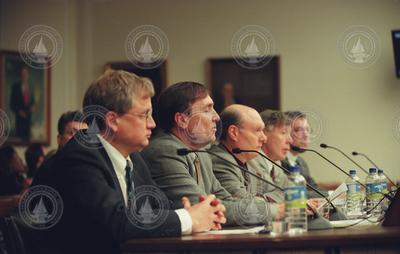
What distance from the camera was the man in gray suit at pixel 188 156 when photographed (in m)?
3.27

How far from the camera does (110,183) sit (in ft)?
8.87

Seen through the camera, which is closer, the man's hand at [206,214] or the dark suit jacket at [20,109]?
the man's hand at [206,214]

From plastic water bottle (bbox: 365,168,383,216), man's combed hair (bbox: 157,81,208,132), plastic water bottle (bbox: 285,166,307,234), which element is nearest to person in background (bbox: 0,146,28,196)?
man's combed hair (bbox: 157,81,208,132)

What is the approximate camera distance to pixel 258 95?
7.91m

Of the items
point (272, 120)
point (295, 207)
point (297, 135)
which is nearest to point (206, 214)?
point (295, 207)

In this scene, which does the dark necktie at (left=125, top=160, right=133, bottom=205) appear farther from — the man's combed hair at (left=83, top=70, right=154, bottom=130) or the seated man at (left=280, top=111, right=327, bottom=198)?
the seated man at (left=280, top=111, right=327, bottom=198)

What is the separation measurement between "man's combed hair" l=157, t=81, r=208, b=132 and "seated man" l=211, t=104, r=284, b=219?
506 mm

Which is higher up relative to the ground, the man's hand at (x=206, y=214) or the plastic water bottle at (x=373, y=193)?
the man's hand at (x=206, y=214)

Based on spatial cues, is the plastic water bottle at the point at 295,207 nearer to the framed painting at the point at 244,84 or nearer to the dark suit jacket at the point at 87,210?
the dark suit jacket at the point at 87,210

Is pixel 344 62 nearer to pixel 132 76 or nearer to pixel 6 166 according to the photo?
pixel 6 166

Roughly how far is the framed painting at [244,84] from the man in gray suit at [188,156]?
4.18 meters

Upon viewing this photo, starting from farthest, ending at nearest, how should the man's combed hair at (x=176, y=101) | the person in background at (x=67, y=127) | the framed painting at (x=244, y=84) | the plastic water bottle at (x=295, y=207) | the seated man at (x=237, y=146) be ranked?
the framed painting at (x=244, y=84), the person in background at (x=67, y=127), the seated man at (x=237, y=146), the man's combed hair at (x=176, y=101), the plastic water bottle at (x=295, y=207)

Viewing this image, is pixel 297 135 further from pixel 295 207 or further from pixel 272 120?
pixel 295 207

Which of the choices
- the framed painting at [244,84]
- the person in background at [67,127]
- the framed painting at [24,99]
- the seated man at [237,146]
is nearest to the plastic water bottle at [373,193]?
the seated man at [237,146]
